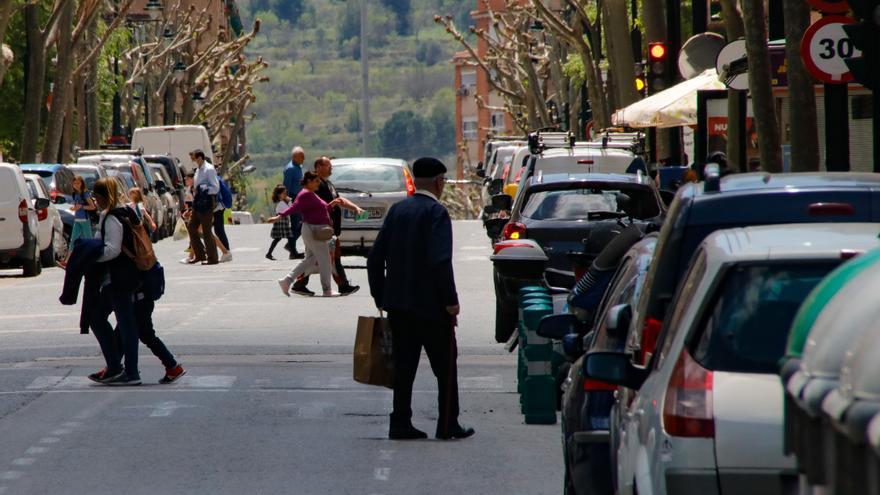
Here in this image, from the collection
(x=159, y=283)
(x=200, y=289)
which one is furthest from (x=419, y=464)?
(x=200, y=289)

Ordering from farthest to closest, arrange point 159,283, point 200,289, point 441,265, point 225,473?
point 200,289, point 159,283, point 441,265, point 225,473

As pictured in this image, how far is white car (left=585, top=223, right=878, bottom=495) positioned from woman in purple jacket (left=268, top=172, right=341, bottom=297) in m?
17.2

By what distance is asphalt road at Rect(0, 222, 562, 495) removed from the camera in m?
9.91

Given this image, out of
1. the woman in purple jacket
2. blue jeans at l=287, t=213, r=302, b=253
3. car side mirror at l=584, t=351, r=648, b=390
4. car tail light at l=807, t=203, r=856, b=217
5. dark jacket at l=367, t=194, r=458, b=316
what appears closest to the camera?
car side mirror at l=584, t=351, r=648, b=390

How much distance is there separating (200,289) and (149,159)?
963 inches

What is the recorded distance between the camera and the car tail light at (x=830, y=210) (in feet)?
22.2

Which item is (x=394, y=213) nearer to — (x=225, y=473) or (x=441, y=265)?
(x=441, y=265)

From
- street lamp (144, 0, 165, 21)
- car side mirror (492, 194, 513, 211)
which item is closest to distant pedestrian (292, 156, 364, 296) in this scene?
car side mirror (492, 194, 513, 211)

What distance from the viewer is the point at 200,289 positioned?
83.7 feet

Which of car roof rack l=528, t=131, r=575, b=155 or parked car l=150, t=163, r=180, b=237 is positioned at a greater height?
car roof rack l=528, t=131, r=575, b=155

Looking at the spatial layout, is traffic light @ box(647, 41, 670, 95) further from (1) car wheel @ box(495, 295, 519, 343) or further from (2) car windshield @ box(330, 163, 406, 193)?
(1) car wheel @ box(495, 295, 519, 343)

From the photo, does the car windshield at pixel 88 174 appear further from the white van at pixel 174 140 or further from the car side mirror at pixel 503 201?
the white van at pixel 174 140

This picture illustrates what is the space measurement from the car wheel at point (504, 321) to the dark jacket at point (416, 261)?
19.7 ft

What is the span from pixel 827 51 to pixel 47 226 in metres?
17.5
